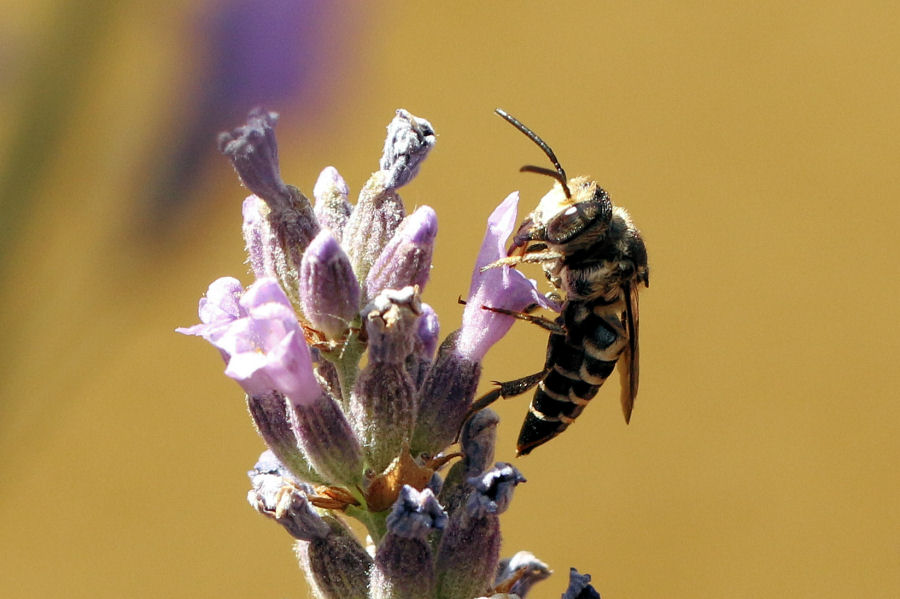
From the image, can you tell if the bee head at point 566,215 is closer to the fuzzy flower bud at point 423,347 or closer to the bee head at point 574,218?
the bee head at point 574,218

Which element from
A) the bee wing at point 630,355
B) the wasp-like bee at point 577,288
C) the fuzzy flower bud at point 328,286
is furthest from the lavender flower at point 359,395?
the bee wing at point 630,355

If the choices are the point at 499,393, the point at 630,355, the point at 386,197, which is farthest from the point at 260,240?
the point at 630,355

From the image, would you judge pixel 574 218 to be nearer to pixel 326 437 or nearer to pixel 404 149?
pixel 404 149

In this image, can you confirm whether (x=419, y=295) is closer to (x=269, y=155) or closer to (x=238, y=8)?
(x=269, y=155)

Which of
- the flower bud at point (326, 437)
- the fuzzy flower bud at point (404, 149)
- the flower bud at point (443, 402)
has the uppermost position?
the fuzzy flower bud at point (404, 149)

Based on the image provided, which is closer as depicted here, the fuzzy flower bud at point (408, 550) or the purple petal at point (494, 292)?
the fuzzy flower bud at point (408, 550)

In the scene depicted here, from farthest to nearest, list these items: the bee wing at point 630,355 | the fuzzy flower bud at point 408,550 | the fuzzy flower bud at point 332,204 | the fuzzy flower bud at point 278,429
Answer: the bee wing at point 630,355 < the fuzzy flower bud at point 332,204 < the fuzzy flower bud at point 278,429 < the fuzzy flower bud at point 408,550

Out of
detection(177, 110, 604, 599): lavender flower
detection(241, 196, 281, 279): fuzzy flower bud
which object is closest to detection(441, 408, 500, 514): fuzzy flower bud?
detection(177, 110, 604, 599): lavender flower
